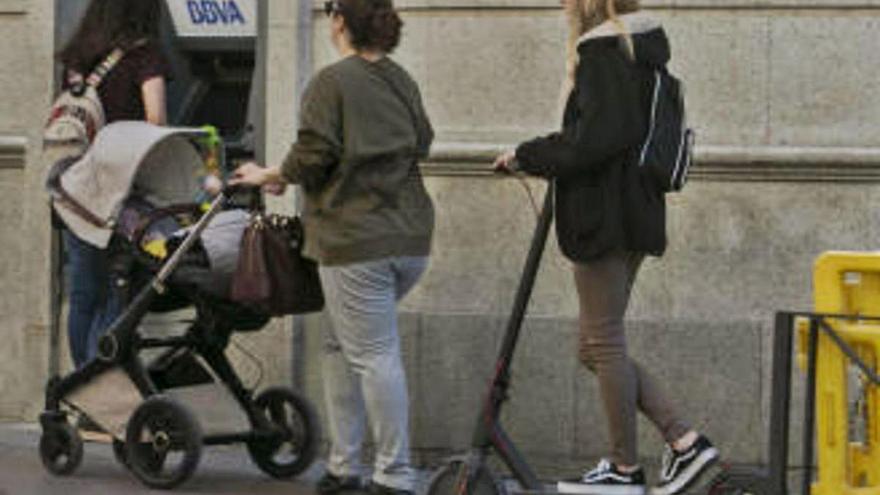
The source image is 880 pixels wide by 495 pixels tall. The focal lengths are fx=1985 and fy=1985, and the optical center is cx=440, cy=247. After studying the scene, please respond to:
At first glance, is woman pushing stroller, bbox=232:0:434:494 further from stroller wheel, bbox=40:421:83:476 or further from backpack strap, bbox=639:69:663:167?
stroller wheel, bbox=40:421:83:476

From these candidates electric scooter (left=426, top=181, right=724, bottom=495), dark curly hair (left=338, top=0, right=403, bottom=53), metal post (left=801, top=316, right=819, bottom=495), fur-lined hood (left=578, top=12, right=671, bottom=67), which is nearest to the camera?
metal post (left=801, top=316, right=819, bottom=495)

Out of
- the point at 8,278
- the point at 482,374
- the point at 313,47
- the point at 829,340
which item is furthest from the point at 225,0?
the point at 829,340

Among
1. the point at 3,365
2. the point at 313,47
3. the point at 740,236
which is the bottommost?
the point at 3,365

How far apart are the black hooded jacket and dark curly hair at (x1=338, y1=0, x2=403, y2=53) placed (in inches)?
36.1

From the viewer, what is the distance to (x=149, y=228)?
24.4ft

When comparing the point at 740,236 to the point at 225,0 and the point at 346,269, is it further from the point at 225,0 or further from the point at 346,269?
the point at 225,0

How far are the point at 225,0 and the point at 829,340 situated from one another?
15.6 ft

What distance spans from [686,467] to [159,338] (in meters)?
2.30

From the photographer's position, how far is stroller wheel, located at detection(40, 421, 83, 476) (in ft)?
25.1

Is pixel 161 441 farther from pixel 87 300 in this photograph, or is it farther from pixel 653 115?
pixel 653 115

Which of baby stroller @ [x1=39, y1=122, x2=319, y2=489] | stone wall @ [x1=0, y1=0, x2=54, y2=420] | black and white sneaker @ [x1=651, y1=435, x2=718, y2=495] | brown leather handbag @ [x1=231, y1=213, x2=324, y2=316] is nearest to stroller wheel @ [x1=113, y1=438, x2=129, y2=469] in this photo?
baby stroller @ [x1=39, y1=122, x2=319, y2=489]

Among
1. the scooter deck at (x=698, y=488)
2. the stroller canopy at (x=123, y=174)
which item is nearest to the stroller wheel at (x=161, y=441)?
the stroller canopy at (x=123, y=174)

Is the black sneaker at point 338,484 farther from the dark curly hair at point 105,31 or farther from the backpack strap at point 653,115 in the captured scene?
the dark curly hair at point 105,31

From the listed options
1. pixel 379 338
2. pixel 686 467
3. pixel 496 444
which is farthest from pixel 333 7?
pixel 686 467
